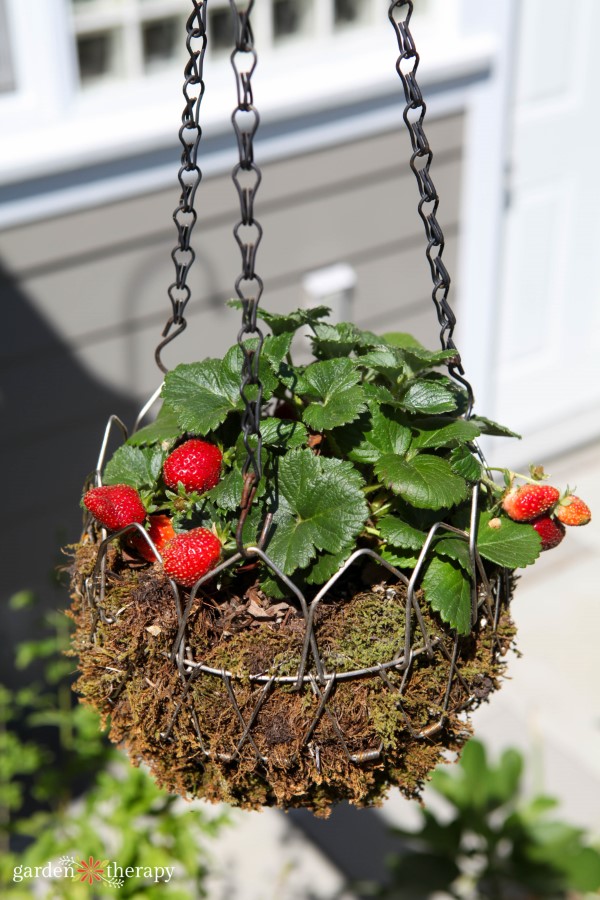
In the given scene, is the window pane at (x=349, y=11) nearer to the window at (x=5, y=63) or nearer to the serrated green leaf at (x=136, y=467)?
the window at (x=5, y=63)

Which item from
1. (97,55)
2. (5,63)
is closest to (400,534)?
(5,63)

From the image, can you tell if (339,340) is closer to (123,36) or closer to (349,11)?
(123,36)

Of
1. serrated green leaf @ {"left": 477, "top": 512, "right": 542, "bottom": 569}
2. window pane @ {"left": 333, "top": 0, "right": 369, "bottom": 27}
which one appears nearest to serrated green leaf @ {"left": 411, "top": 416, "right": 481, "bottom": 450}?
serrated green leaf @ {"left": 477, "top": 512, "right": 542, "bottom": 569}

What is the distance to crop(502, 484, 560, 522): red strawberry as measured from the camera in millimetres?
1105

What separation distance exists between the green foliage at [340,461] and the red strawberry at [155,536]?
1.0 inches

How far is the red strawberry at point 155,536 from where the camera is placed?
3.84 ft

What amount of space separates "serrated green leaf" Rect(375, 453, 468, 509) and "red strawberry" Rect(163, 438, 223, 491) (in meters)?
0.20

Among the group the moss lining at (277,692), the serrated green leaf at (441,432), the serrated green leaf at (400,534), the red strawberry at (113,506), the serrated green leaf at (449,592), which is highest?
the serrated green leaf at (441,432)

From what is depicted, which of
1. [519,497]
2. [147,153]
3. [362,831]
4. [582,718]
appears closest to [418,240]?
[147,153]

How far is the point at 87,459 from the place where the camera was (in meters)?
2.79

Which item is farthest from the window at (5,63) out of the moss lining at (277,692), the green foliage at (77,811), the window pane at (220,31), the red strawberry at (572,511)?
the red strawberry at (572,511)

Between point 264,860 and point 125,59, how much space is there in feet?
7.44

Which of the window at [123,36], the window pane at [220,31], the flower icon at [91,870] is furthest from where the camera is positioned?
the window pane at [220,31]

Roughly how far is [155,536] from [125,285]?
1621 millimetres
